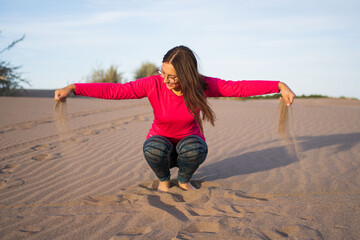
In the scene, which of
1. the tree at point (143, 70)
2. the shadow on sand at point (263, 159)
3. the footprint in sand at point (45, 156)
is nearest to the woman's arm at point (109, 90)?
the shadow on sand at point (263, 159)

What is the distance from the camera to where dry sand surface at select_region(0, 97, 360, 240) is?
2.52 metres

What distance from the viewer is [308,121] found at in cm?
886

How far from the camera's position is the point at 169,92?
10.3 ft

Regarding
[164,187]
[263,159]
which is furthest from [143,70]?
[164,187]

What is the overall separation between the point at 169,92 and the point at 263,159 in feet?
8.14

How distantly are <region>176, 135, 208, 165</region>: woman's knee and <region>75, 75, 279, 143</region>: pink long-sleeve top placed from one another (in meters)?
0.13

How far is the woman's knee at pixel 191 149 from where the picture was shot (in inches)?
124

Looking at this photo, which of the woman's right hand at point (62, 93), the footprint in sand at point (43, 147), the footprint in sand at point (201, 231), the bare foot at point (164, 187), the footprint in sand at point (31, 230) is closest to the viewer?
the footprint in sand at point (201, 231)

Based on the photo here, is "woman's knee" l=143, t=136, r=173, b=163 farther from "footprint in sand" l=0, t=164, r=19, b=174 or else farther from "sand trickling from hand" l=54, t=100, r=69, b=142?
"footprint in sand" l=0, t=164, r=19, b=174

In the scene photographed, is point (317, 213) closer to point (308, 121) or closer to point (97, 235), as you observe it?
point (97, 235)

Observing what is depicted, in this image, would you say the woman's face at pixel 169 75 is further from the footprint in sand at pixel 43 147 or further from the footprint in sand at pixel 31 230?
the footprint in sand at pixel 43 147

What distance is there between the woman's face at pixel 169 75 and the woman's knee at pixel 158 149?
0.53 m

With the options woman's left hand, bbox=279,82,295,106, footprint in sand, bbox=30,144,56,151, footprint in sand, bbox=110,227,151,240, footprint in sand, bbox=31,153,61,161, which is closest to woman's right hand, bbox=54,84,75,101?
footprint in sand, bbox=110,227,151,240

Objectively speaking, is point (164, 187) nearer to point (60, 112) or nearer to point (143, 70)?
point (60, 112)
